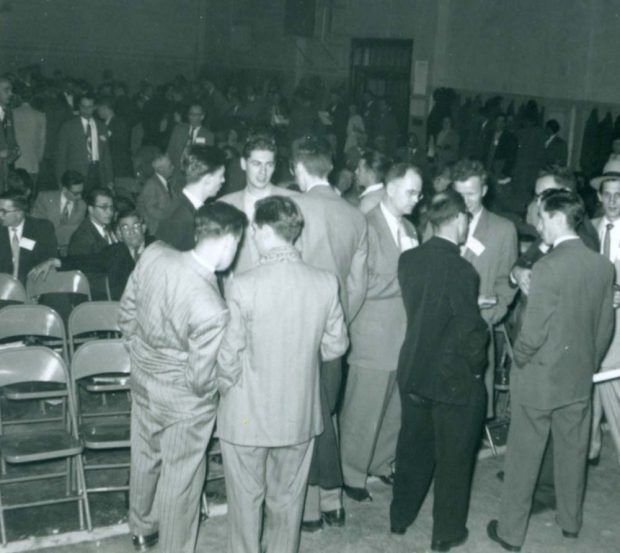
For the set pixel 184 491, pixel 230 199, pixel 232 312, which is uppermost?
pixel 230 199

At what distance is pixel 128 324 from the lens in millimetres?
3986

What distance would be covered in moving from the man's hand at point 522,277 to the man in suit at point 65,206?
406 centimetres

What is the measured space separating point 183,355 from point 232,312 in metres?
0.41

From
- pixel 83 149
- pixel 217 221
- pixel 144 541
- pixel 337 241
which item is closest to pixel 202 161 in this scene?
pixel 337 241

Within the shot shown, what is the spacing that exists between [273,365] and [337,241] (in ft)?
3.25

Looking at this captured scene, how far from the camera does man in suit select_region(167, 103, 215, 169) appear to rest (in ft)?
32.4

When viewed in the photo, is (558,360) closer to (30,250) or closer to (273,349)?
(273,349)

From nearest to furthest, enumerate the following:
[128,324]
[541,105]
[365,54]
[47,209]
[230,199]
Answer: [128,324] < [230,199] < [47,209] < [541,105] < [365,54]

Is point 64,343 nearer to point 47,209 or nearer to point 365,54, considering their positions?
point 47,209

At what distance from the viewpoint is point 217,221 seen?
3.58 m

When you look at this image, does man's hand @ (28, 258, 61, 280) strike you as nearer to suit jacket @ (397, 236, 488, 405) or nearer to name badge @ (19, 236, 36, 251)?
name badge @ (19, 236, 36, 251)

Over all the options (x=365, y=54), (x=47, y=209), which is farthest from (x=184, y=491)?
(x=365, y=54)

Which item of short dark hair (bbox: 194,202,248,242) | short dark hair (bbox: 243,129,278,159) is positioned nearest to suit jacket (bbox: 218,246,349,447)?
short dark hair (bbox: 194,202,248,242)

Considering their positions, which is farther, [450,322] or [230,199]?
[230,199]
